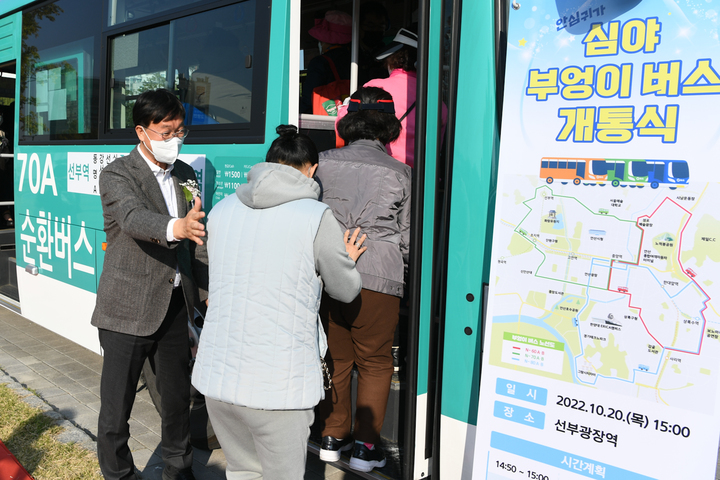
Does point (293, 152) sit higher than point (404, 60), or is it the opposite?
point (404, 60)

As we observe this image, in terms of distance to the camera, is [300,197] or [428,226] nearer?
[300,197]

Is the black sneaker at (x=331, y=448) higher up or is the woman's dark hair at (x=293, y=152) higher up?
the woman's dark hair at (x=293, y=152)

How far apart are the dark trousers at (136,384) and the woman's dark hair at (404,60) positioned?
162 cm

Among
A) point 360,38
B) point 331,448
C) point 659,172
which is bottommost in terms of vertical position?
point 331,448

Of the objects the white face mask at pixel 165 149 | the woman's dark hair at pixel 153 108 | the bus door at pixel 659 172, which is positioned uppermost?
the woman's dark hair at pixel 153 108

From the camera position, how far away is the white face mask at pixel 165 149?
2.83m

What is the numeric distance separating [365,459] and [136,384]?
1.14 meters

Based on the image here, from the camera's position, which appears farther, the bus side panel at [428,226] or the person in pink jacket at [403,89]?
the person in pink jacket at [403,89]

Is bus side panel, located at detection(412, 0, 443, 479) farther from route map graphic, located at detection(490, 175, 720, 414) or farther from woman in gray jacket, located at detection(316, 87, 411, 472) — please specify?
route map graphic, located at detection(490, 175, 720, 414)

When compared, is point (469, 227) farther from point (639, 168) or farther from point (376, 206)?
point (639, 168)

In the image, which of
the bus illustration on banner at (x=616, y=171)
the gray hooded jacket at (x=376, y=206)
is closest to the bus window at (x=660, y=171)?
the bus illustration on banner at (x=616, y=171)

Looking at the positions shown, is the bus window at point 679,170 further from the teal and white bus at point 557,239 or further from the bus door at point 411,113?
the bus door at point 411,113

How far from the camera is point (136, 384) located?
116 inches

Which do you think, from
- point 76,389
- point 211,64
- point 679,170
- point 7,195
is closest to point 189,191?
point 211,64
